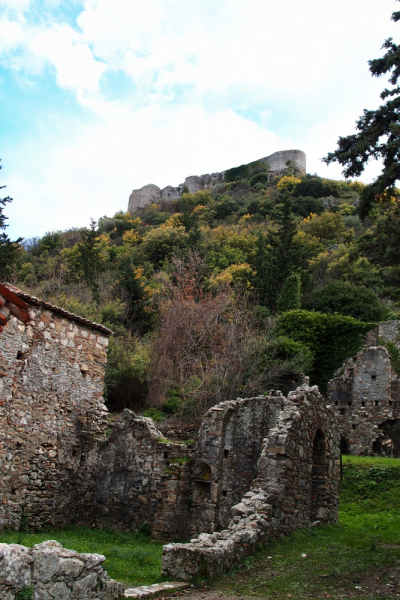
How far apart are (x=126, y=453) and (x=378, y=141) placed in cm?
1062

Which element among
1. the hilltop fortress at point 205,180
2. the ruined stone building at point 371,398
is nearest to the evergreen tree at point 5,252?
the ruined stone building at point 371,398

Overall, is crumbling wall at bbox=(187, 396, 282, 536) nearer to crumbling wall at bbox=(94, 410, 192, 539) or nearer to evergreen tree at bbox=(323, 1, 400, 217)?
crumbling wall at bbox=(94, 410, 192, 539)

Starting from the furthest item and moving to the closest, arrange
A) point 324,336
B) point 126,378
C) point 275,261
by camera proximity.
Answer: point 275,261, point 324,336, point 126,378

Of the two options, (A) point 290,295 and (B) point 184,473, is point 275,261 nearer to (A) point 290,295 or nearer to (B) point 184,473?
(A) point 290,295

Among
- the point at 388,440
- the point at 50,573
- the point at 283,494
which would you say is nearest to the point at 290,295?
the point at 388,440

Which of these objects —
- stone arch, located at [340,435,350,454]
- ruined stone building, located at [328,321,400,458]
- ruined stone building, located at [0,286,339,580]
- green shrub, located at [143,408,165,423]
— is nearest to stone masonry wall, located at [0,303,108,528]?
ruined stone building, located at [0,286,339,580]

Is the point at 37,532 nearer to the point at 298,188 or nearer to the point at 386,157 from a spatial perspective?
the point at 386,157

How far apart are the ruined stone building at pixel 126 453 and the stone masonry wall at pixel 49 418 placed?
3cm

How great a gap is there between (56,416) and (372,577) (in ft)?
30.1

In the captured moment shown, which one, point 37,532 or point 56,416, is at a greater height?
point 56,416

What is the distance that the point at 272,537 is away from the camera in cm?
870

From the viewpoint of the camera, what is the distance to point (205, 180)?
302 ft

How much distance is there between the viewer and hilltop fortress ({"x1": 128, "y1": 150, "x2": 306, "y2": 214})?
3300 inches

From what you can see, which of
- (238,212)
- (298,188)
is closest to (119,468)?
(238,212)
